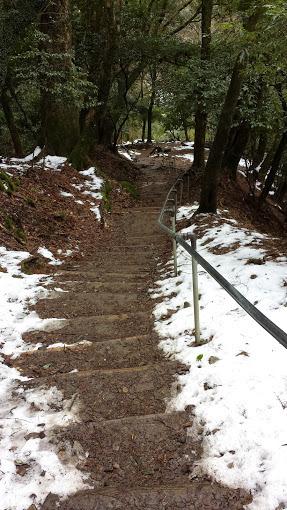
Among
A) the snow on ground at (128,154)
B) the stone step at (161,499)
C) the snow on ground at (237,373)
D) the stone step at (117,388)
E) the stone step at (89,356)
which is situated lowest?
the stone step at (89,356)

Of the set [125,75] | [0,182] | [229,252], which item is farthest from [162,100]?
[229,252]

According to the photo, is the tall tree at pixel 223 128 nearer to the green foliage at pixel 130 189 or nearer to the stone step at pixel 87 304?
the stone step at pixel 87 304

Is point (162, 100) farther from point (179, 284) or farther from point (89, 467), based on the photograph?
point (89, 467)

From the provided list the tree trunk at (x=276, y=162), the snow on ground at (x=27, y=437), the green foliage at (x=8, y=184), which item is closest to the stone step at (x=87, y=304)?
the snow on ground at (x=27, y=437)

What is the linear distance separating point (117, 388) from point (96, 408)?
1.02 ft

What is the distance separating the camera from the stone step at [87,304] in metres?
5.50

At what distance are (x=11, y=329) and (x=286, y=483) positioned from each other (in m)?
3.45

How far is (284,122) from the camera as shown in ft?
35.6

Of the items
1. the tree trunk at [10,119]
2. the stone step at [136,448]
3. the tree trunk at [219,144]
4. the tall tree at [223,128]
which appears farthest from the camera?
the tree trunk at [10,119]

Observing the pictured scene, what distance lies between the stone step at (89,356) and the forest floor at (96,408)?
0.01 m

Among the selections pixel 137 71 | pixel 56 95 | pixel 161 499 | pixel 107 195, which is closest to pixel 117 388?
pixel 161 499

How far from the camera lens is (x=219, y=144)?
8914 millimetres

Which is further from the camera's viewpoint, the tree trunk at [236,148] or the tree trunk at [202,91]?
the tree trunk at [236,148]

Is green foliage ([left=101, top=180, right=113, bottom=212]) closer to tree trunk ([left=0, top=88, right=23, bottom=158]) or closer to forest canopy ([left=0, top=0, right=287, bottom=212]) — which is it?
forest canopy ([left=0, top=0, right=287, bottom=212])
